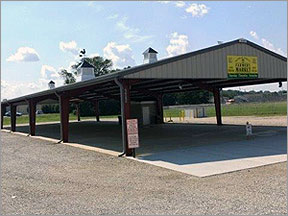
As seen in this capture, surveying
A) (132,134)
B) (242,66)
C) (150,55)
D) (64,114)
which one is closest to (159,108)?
(150,55)

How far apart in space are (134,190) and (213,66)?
8751 millimetres

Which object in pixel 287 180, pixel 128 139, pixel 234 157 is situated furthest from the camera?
pixel 128 139

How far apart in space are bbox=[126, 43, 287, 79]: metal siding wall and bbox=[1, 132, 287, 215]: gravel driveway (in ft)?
13.0

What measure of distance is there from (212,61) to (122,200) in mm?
9523

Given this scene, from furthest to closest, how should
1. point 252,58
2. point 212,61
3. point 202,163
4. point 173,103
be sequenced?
1. point 173,103
2. point 252,58
3. point 212,61
4. point 202,163

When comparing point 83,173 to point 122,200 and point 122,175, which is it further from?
point 122,200

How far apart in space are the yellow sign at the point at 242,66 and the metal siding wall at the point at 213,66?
194 mm

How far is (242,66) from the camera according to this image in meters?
15.7

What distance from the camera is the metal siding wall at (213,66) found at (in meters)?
13.4

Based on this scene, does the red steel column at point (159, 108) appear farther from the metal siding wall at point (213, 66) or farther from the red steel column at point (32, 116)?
the metal siding wall at point (213, 66)

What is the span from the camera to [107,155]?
1305cm

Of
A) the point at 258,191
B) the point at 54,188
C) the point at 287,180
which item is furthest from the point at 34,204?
the point at 287,180

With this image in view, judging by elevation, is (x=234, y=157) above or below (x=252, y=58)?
below

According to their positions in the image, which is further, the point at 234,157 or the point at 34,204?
the point at 234,157
